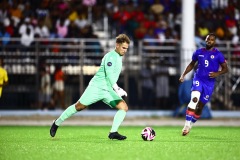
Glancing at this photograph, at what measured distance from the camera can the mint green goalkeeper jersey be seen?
46.9 ft

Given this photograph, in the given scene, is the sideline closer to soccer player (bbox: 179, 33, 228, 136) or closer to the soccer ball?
soccer player (bbox: 179, 33, 228, 136)

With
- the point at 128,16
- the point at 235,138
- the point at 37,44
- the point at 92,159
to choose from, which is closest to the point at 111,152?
the point at 92,159

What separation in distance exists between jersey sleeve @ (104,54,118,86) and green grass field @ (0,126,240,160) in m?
1.27

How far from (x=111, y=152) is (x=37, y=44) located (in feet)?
46.1

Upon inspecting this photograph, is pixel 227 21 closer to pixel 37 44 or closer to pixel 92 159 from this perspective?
pixel 37 44

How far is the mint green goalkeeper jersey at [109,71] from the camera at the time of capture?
14281 mm

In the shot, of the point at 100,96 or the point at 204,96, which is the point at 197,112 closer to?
the point at 204,96

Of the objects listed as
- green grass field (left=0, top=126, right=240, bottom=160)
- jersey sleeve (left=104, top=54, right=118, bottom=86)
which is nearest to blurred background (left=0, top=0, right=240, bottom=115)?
green grass field (left=0, top=126, right=240, bottom=160)

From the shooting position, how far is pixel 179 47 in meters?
26.5

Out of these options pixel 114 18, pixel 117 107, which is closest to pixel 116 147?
pixel 117 107

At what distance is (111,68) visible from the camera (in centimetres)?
1431

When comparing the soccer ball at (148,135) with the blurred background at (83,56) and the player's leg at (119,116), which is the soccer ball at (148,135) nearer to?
the player's leg at (119,116)

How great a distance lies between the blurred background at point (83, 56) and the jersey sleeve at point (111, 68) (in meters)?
10.7

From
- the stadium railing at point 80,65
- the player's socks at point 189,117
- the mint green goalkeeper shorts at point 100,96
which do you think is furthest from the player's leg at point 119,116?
the stadium railing at point 80,65
